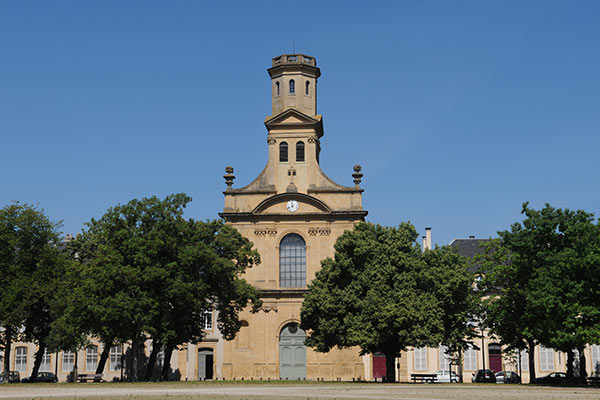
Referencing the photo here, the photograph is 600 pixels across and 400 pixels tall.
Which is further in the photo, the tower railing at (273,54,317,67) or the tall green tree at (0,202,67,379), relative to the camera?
the tower railing at (273,54,317,67)

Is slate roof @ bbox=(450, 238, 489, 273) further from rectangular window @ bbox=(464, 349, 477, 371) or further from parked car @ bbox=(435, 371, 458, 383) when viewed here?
parked car @ bbox=(435, 371, 458, 383)

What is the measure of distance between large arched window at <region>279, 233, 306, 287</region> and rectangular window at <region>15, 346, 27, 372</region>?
22820 millimetres

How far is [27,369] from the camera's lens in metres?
61.6

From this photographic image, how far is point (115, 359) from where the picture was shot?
61.0 metres

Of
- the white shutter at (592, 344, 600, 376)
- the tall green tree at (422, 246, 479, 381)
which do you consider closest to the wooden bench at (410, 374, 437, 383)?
the tall green tree at (422, 246, 479, 381)

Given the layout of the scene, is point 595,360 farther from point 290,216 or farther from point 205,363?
point 205,363

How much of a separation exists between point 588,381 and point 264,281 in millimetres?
23809

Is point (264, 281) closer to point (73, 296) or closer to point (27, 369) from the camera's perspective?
point (73, 296)

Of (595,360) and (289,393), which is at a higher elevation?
(289,393)

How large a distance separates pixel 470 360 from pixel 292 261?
1861 cm

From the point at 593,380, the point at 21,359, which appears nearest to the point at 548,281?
the point at 593,380

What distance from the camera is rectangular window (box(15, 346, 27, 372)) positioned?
61656 millimetres

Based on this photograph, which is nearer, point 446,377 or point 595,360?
point 446,377

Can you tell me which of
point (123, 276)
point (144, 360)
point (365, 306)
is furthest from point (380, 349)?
point (144, 360)
